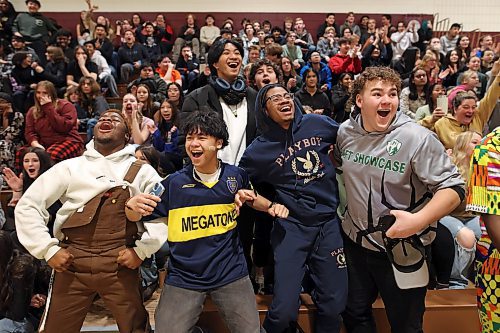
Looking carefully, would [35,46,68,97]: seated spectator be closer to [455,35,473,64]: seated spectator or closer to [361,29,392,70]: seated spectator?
[361,29,392,70]: seated spectator

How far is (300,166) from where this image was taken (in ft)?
7.61

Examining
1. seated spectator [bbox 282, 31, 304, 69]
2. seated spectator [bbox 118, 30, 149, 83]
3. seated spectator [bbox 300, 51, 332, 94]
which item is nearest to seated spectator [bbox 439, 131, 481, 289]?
seated spectator [bbox 300, 51, 332, 94]

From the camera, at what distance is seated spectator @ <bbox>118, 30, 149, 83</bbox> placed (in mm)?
8133

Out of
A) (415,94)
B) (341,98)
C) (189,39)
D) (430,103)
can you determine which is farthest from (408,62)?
(189,39)

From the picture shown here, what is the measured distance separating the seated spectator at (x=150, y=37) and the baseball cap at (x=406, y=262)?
773 cm

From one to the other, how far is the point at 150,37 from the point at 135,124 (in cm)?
569

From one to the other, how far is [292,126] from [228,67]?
1.90ft

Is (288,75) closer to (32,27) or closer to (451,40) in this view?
(451,40)

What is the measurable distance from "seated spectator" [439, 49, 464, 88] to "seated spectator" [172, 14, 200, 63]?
455 centimetres

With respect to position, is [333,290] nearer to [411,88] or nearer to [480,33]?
[411,88]

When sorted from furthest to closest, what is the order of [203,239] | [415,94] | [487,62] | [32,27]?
[32,27] < [487,62] < [415,94] < [203,239]

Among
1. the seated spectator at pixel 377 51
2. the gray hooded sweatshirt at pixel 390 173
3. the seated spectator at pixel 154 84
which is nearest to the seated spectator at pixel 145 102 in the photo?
the seated spectator at pixel 154 84

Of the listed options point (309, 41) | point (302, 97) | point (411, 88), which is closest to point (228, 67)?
point (302, 97)

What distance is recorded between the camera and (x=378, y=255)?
211cm
